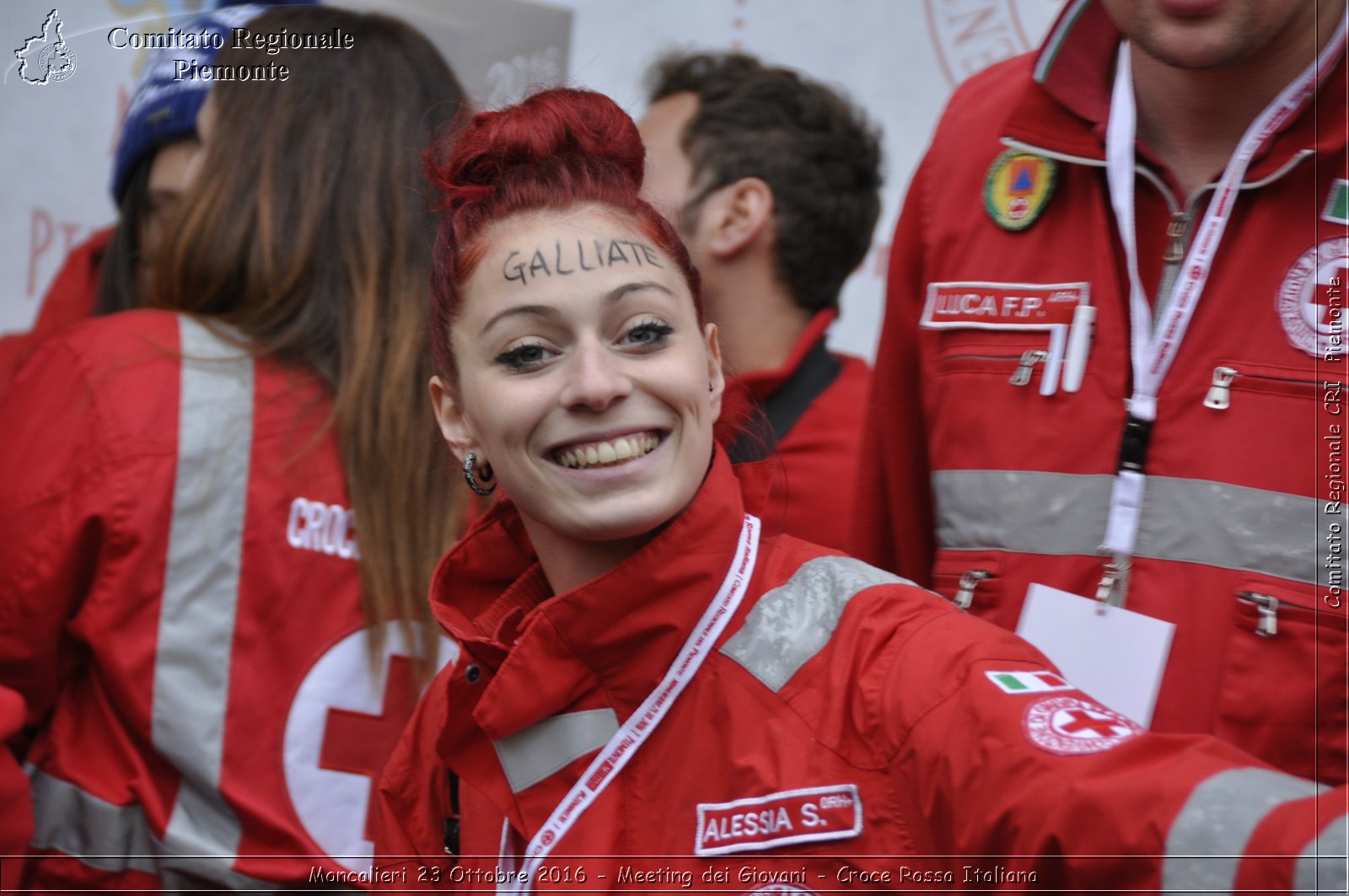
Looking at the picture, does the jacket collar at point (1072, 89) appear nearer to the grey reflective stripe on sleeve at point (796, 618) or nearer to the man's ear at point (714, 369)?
the man's ear at point (714, 369)

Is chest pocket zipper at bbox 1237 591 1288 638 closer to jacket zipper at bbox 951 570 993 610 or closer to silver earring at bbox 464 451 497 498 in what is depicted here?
jacket zipper at bbox 951 570 993 610

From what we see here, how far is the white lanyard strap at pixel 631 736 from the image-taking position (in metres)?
1.69

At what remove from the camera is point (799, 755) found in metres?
1.57

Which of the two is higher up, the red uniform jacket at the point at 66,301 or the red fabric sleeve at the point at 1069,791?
the red uniform jacket at the point at 66,301

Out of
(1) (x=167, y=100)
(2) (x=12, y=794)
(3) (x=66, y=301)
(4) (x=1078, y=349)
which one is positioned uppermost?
(1) (x=167, y=100)

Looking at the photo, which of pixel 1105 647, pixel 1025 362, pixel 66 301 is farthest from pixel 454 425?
pixel 66 301

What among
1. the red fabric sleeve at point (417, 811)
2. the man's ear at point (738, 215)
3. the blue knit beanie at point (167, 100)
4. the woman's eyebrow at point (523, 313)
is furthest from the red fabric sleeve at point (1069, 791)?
the blue knit beanie at point (167, 100)

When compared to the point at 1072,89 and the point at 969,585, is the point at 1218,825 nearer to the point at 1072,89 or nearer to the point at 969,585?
the point at 969,585

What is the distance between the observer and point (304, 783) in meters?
2.33

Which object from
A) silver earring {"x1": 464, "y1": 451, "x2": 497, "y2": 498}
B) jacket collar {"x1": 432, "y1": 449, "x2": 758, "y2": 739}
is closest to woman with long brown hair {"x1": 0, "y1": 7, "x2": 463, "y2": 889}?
silver earring {"x1": 464, "y1": 451, "x2": 497, "y2": 498}

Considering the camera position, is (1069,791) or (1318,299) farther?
(1318,299)

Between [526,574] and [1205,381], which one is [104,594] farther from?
[1205,381]

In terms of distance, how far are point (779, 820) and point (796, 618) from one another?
0.78 ft

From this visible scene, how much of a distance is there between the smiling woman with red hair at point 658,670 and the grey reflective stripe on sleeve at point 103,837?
1.57ft
